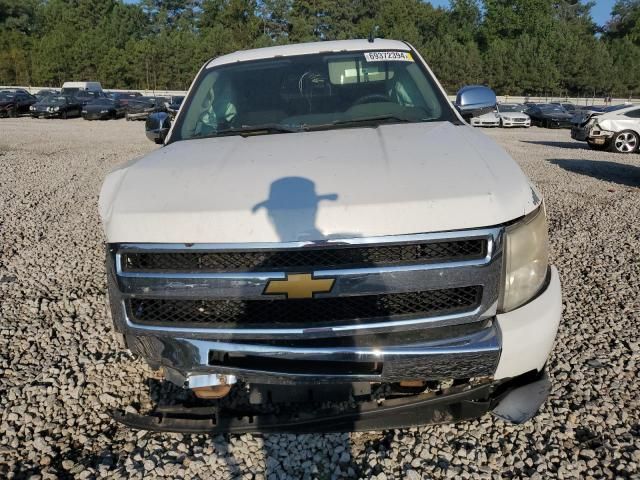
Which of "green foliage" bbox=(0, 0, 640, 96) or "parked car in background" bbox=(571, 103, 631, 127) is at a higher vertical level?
"green foliage" bbox=(0, 0, 640, 96)

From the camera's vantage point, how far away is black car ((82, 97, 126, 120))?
3091cm

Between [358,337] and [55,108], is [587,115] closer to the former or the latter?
[358,337]

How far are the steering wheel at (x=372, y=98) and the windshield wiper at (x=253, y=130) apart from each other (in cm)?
54

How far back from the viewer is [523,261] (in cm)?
226

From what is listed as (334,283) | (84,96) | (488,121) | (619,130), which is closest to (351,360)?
(334,283)

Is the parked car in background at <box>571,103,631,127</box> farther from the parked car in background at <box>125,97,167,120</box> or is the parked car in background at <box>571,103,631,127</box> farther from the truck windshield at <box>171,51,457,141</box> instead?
the parked car in background at <box>125,97,167,120</box>

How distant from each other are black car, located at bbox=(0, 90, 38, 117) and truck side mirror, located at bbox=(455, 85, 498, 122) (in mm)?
34316

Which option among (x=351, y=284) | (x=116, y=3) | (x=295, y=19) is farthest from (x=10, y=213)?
(x=116, y=3)

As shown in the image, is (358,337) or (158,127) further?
(158,127)

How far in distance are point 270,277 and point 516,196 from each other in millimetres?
1065

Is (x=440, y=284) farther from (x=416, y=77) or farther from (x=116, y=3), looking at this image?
(x=116, y=3)

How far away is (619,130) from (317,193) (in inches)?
642

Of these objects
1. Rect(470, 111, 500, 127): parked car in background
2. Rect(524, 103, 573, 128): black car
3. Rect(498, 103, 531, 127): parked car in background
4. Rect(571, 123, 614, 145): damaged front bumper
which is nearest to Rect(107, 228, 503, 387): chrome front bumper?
Rect(571, 123, 614, 145): damaged front bumper

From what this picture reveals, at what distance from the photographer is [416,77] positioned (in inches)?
149
